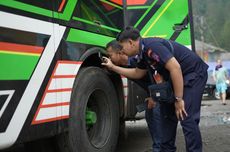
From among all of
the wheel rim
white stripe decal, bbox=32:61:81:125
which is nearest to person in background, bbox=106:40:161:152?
the wheel rim

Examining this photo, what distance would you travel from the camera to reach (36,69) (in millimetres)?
3545

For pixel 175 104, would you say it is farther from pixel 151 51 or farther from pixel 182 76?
pixel 151 51

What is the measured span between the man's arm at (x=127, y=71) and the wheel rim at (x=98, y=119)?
297mm

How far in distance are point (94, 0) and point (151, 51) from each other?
1.27 m

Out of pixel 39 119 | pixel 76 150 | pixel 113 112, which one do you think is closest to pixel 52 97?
pixel 39 119

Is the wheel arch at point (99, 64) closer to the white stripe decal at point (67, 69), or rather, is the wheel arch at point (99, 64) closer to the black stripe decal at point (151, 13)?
the white stripe decal at point (67, 69)


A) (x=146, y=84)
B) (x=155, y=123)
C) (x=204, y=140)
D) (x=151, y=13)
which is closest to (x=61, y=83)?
(x=146, y=84)

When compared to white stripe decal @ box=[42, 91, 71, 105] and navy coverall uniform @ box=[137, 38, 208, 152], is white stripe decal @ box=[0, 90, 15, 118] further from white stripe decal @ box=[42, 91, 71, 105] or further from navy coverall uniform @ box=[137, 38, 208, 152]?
navy coverall uniform @ box=[137, 38, 208, 152]

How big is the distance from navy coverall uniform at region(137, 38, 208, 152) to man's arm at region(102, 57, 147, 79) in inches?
15.7

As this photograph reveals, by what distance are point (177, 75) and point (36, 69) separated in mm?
1176

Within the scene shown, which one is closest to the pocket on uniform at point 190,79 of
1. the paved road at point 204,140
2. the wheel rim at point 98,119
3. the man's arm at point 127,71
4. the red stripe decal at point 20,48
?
the man's arm at point 127,71

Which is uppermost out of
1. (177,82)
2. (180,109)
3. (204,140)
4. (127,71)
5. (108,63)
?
(108,63)

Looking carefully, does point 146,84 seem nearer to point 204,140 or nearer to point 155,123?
point 155,123

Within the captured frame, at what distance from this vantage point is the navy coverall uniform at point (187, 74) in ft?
12.7
